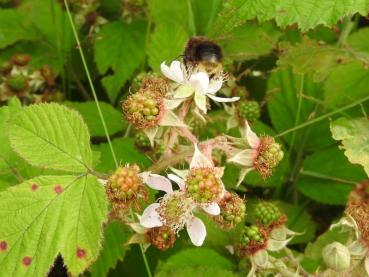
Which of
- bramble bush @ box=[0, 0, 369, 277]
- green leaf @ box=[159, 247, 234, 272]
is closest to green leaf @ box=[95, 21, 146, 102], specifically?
bramble bush @ box=[0, 0, 369, 277]

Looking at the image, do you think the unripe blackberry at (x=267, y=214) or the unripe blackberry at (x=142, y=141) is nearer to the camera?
the unripe blackberry at (x=267, y=214)

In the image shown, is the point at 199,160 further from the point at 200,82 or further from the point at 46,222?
the point at 46,222

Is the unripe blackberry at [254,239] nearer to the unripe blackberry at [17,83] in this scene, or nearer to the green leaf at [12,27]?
the unripe blackberry at [17,83]

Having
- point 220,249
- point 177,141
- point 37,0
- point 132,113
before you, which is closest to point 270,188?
point 220,249

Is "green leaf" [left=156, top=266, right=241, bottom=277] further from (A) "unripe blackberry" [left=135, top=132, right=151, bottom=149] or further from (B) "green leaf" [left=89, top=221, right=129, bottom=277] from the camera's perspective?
(A) "unripe blackberry" [left=135, top=132, right=151, bottom=149]

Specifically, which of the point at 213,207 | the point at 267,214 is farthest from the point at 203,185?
the point at 267,214

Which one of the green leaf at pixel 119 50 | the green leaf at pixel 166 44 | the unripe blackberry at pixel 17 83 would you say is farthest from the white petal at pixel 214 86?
the unripe blackberry at pixel 17 83
